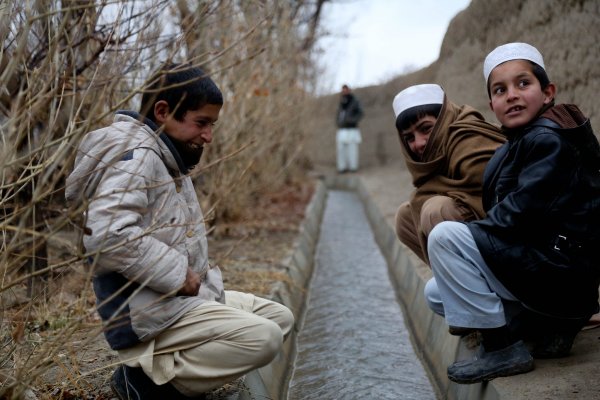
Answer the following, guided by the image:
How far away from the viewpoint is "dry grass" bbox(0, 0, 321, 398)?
232 centimetres

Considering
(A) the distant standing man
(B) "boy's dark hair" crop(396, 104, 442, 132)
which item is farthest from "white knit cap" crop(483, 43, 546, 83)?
(A) the distant standing man

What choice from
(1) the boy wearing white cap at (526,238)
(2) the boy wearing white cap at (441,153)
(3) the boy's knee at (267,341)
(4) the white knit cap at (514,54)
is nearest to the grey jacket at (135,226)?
(3) the boy's knee at (267,341)

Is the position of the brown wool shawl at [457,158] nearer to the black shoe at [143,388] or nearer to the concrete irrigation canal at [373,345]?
the concrete irrigation canal at [373,345]

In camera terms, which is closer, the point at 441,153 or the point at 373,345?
the point at 441,153

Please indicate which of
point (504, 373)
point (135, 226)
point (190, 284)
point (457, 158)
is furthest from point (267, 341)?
point (457, 158)

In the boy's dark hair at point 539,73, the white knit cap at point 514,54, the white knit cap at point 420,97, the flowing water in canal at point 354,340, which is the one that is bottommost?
the flowing water in canal at point 354,340

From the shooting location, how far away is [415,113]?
379 centimetres

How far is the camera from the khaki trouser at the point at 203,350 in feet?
8.73

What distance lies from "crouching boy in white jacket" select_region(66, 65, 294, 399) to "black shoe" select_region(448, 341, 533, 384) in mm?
851

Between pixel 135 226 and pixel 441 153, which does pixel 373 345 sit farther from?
pixel 135 226

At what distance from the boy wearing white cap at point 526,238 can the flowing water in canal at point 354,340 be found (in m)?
1.01

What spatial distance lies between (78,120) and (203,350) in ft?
7.64

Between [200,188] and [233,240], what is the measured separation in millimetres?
632

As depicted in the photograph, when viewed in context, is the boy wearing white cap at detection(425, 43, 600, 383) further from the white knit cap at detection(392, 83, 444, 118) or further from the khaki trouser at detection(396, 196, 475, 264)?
the white knit cap at detection(392, 83, 444, 118)
